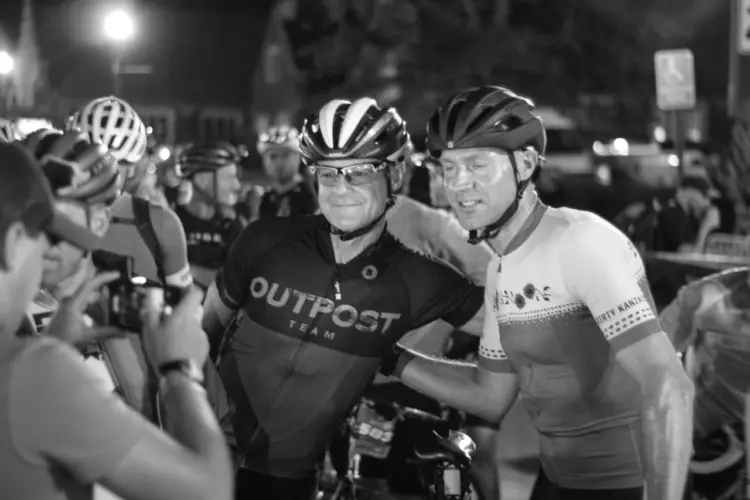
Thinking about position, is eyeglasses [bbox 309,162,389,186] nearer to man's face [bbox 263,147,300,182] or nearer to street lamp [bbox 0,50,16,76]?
man's face [bbox 263,147,300,182]

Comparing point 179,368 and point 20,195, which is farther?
point 179,368

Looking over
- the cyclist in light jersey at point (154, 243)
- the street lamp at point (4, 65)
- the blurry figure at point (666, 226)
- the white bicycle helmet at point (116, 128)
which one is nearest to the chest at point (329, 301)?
the cyclist in light jersey at point (154, 243)

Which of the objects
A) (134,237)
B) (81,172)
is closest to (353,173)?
(81,172)

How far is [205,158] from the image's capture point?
977 centimetres

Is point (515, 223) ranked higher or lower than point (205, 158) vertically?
higher

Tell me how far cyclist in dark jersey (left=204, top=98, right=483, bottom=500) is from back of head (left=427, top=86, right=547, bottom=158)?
0.39m

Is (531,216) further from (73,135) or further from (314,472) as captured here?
(73,135)

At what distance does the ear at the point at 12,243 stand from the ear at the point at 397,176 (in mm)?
2455

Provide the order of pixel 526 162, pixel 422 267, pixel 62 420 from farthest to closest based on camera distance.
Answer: pixel 422 267, pixel 526 162, pixel 62 420

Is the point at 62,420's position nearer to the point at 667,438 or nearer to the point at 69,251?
the point at 69,251

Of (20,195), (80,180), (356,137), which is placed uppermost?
(20,195)

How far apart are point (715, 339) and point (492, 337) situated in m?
2.76

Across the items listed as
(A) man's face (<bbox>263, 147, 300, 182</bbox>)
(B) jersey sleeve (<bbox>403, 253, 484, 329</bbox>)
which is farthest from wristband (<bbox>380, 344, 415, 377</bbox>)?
(A) man's face (<bbox>263, 147, 300, 182</bbox>)

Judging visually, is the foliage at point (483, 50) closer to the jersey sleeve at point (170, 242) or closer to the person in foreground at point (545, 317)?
the jersey sleeve at point (170, 242)
